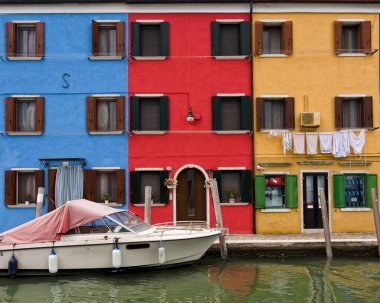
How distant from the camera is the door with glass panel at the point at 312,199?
1855cm

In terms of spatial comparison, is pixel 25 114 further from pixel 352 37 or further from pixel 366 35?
pixel 366 35

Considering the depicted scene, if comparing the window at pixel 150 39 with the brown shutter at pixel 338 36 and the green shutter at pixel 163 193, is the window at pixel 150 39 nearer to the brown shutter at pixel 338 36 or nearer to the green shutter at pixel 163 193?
the green shutter at pixel 163 193

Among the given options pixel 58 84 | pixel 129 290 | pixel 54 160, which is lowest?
pixel 129 290

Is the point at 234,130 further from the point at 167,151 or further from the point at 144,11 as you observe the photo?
the point at 144,11

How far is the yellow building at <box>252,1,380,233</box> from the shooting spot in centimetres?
1844

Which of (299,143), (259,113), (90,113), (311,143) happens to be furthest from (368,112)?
(90,113)

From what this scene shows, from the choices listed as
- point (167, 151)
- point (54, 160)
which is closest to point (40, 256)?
point (54, 160)

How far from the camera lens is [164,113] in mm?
18500

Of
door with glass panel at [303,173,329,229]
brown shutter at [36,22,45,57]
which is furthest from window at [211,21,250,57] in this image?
brown shutter at [36,22,45,57]

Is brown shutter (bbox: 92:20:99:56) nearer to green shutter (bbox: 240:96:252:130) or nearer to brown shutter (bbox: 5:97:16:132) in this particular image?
brown shutter (bbox: 5:97:16:132)

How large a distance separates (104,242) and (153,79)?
7369 mm

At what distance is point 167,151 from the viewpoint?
61.0 ft

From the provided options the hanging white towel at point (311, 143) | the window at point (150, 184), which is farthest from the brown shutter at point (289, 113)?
the window at point (150, 184)

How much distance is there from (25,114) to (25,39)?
2860 mm
